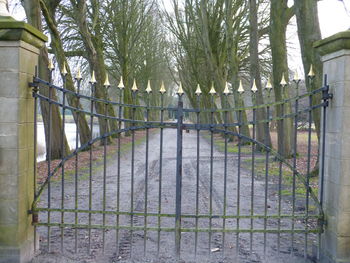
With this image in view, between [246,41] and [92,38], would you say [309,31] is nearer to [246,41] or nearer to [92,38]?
[92,38]

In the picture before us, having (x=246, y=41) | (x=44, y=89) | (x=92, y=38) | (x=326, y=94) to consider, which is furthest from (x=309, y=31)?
(x=246, y=41)

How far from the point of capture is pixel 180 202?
4062mm

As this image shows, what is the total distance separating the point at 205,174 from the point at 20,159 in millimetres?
7335

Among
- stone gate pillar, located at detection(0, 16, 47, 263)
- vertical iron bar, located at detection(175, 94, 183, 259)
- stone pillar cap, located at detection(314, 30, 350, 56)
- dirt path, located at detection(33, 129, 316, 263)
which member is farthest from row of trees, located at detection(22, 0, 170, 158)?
stone pillar cap, located at detection(314, 30, 350, 56)

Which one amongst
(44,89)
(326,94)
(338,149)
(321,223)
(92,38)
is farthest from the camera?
(92,38)

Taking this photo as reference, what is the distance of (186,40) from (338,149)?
24.2m

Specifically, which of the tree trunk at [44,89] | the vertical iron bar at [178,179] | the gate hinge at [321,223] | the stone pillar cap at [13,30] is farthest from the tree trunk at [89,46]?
the gate hinge at [321,223]

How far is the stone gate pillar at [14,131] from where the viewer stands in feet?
12.0

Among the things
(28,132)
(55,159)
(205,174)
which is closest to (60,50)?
(55,159)

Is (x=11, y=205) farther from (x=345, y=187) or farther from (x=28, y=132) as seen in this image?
(x=345, y=187)

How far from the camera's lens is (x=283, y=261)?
159 inches

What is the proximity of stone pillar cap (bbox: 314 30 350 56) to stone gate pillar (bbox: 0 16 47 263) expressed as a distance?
3187 mm

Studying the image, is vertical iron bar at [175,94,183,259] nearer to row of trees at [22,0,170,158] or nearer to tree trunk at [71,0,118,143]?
row of trees at [22,0,170,158]

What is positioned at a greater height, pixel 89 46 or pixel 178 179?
pixel 89 46
